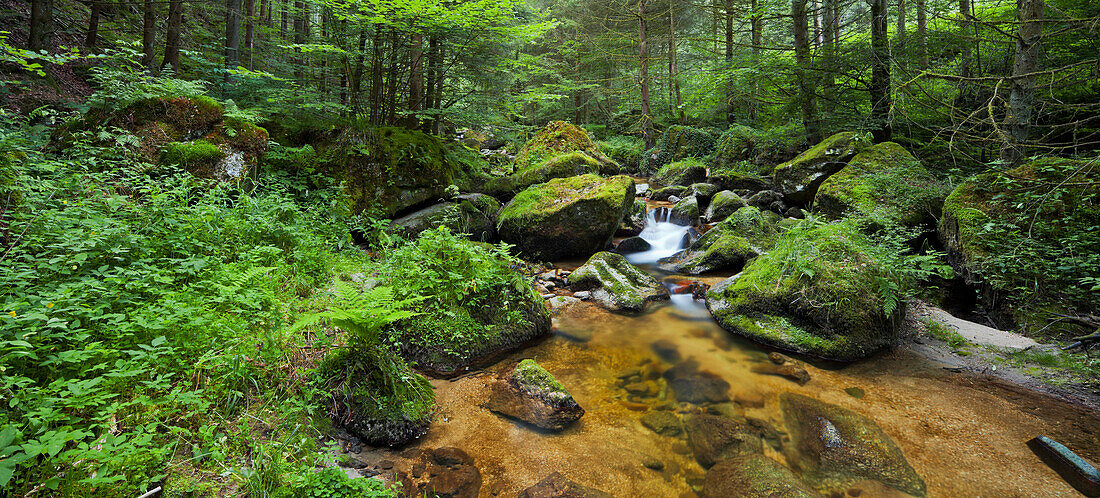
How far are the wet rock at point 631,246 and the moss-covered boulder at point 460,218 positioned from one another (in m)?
3.14

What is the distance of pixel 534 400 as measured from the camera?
4.09 metres

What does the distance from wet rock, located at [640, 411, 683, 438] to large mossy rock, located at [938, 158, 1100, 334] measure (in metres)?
4.65

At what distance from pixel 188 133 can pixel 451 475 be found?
278 inches

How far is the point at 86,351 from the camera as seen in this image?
2.38 m

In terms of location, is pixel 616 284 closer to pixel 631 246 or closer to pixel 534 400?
pixel 631 246

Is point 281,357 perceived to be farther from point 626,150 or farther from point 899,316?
point 626,150

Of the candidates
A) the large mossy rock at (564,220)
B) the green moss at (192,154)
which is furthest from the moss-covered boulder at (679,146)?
the green moss at (192,154)

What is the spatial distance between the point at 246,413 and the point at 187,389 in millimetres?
406

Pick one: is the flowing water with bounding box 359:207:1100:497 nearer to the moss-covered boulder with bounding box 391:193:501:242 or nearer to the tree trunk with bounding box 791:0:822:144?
the moss-covered boulder with bounding box 391:193:501:242

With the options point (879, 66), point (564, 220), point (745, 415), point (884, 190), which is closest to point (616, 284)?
point (564, 220)

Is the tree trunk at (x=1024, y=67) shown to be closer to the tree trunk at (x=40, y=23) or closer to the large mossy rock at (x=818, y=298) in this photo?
the large mossy rock at (x=818, y=298)

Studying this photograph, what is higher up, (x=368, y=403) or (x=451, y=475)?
(x=368, y=403)

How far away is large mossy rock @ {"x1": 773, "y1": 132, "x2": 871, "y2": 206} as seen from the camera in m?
9.82

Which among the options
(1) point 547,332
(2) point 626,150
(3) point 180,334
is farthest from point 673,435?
(2) point 626,150
